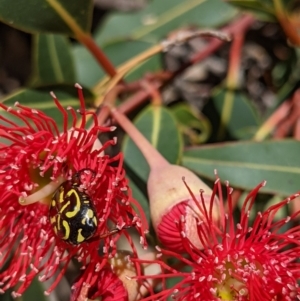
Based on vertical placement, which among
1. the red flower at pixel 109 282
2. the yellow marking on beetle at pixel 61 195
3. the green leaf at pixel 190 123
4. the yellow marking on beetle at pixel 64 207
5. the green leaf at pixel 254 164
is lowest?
the red flower at pixel 109 282

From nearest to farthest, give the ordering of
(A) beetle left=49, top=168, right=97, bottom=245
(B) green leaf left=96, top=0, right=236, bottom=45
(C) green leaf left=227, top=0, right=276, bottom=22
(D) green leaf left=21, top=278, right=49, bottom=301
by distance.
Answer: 1. (A) beetle left=49, top=168, right=97, bottom=245
2. (C) green leaf left=227, top=0, right=276, bottom=22
3. (D) green leaf left=21, top=278, right=49, bottom=301
4. (B) green leaf left=96, top=0, right=236, bottom=45

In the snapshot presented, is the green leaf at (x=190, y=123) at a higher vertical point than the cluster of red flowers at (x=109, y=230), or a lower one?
higher

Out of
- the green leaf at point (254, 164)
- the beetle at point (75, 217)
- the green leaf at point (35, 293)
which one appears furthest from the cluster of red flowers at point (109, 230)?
the green leaf at point (35, 293)

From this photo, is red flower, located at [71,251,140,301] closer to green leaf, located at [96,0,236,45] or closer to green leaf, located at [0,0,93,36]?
green leaf, located at [0,0,93,36]

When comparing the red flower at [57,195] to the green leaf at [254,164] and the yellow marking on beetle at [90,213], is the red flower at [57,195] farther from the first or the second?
the green leaf at [254,164]

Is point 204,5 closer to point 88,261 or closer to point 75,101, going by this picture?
point 75,101

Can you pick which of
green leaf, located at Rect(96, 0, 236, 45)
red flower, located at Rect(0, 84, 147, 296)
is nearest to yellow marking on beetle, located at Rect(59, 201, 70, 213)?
red flower, located at Rect(0, 84, 147, 296)

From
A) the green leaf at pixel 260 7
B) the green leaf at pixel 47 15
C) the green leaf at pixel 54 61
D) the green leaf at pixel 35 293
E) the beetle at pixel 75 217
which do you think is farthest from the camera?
the green leaf at pixel 54 61

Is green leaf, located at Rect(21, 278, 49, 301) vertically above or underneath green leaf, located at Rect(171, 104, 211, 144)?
underneath
